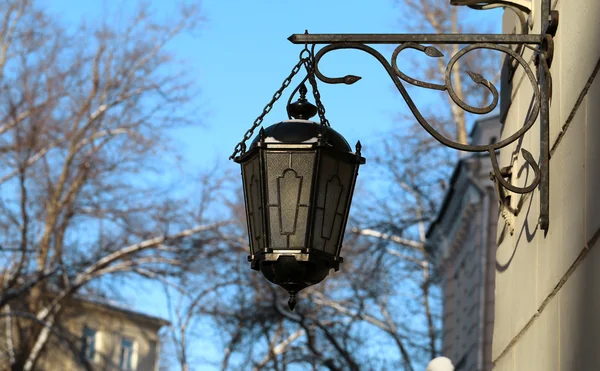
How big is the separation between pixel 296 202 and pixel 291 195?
3 centimetres

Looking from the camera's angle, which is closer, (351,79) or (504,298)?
(351,79)

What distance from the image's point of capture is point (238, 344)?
1908cm

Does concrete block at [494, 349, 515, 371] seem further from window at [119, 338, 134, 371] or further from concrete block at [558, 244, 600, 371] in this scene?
window at [119, 338, 134, 371]

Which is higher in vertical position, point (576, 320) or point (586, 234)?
point (586, 234)

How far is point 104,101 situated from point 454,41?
26.2 m

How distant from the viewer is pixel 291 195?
14.6ft

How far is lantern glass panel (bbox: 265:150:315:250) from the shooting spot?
14.6ft

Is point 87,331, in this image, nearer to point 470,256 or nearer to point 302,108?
point 470,256

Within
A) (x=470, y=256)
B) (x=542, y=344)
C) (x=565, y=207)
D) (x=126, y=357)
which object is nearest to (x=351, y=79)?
(x=565, y=207)

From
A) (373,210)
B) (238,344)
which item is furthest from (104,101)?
(238,344)

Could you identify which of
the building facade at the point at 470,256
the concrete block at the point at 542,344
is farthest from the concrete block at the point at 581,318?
the building facade at the point at 470,256

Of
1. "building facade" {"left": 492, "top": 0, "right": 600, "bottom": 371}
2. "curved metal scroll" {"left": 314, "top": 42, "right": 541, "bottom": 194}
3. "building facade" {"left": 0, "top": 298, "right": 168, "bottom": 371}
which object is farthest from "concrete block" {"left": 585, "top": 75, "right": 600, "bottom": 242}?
"building facade" {"left": 0, "top": 298, "right": 168, "bottom": 371}

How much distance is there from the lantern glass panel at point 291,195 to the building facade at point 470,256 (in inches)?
468

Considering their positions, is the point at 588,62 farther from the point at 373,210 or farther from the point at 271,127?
the point at 373,210
